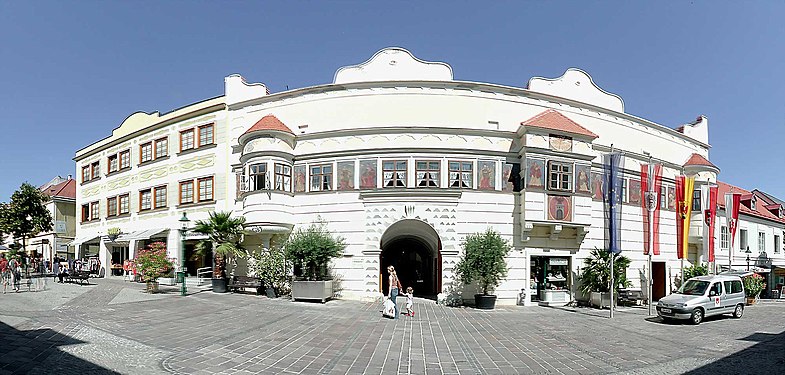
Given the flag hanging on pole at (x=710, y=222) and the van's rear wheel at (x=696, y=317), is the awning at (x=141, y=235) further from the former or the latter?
the flag hanging on pole at (x=710, y=222)

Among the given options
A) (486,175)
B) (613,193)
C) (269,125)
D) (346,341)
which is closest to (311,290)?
(346,341)

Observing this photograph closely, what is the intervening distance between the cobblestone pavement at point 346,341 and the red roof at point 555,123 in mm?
8693

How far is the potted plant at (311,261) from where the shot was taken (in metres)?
18.8

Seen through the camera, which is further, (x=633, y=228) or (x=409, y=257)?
(x=409, y=257)

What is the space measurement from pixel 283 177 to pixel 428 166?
7.35 metres

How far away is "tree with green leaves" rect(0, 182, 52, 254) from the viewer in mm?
35688

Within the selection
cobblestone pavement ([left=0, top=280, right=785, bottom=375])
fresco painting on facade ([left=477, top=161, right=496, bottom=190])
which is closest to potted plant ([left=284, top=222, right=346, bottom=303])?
cobblestone pavement ([left=0, top=280, right=785, bottom=375])

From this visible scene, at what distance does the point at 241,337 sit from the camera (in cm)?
1084

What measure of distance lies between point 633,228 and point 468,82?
41.4 feet

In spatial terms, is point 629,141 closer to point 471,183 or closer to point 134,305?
point 471,183

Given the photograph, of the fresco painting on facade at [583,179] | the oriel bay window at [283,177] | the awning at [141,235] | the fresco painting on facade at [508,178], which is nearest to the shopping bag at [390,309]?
the fresco painting on facade at [508,178]

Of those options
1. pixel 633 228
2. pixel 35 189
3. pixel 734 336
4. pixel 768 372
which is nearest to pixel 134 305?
pixel 768 372

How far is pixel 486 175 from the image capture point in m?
20.8

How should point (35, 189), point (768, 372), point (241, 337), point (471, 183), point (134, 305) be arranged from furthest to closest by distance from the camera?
point (35, 189) → point (471, 183) → point (134, 305) → point (241, 337) → point (768, 372)
